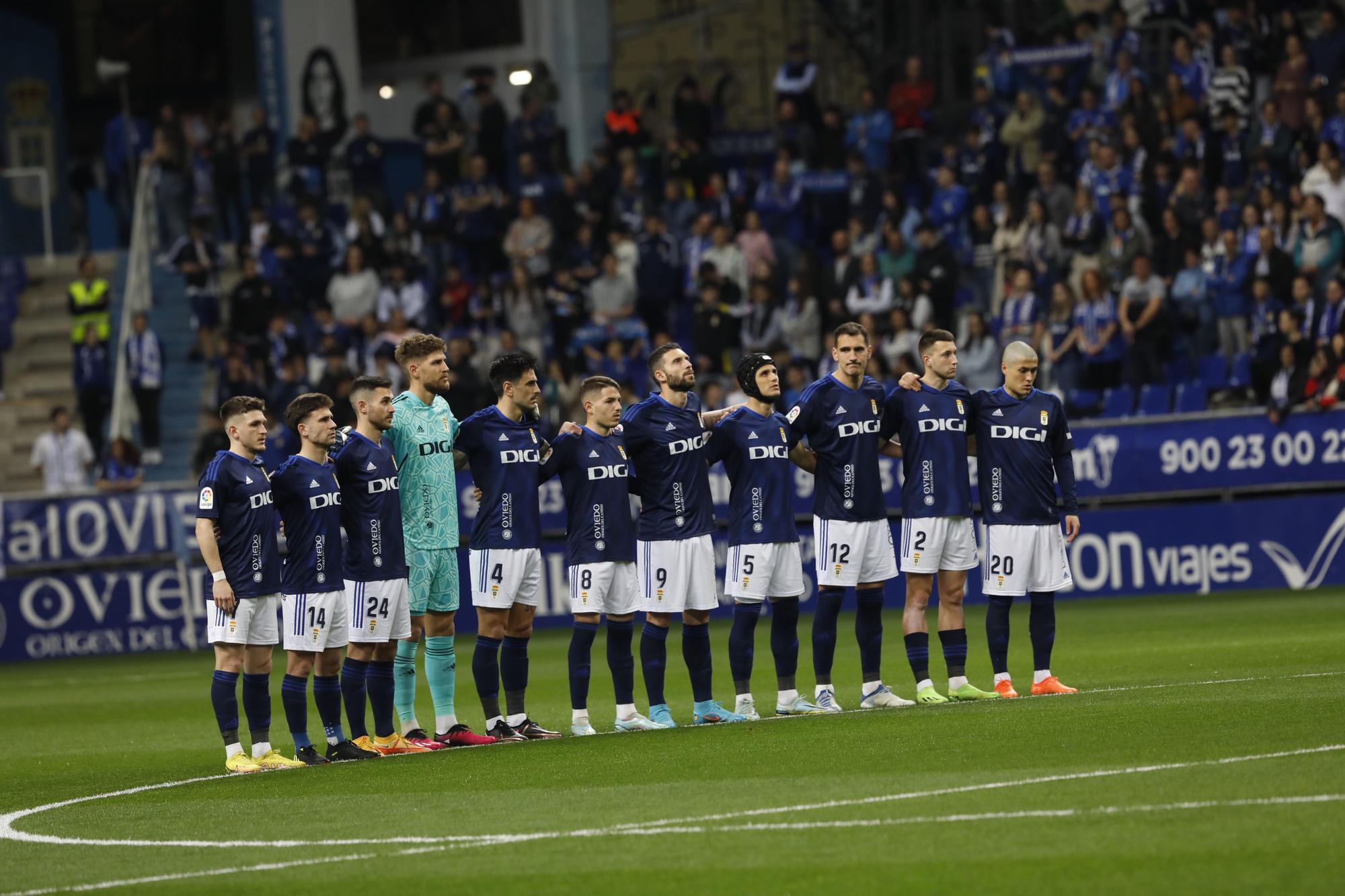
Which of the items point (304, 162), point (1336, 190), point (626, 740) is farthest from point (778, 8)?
point (626, 740)

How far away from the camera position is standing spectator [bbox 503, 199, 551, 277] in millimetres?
28094

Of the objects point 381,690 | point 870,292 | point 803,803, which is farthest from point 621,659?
point 870,292

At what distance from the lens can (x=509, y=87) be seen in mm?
33531

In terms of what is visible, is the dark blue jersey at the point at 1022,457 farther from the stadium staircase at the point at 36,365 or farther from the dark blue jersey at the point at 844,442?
the stadium staircase at the point at 36,365

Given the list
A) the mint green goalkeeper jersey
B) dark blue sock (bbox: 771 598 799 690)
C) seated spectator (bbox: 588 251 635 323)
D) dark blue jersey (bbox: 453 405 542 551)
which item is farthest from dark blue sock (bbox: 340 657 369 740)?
seated spectator (bbox: 588 251 635 323)

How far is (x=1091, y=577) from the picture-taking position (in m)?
21.5

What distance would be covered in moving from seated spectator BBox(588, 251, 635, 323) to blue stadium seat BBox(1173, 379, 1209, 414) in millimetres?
7901

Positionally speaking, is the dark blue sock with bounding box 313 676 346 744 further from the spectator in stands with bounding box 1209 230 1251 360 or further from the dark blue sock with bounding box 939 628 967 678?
the spectator in stands with bounding box 1209 230 1251 360

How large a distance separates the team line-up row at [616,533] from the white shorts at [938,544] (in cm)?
1

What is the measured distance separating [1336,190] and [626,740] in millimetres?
14575

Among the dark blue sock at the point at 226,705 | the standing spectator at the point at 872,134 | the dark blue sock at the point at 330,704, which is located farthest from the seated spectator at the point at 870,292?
the dark blue sock at the point at 226,705

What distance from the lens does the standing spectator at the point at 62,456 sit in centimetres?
2608

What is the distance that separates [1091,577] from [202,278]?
47.0 feet

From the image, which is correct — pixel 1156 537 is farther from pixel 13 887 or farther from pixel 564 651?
pixel 13 887
